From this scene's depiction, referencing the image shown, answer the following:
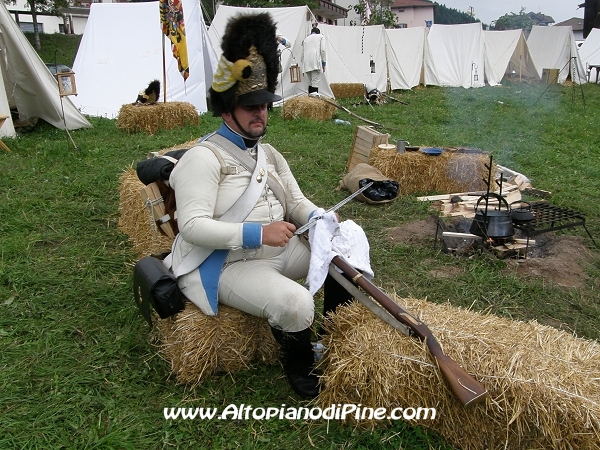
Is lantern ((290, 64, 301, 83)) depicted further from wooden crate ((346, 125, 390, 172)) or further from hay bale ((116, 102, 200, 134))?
wooden crate ((346, 125, 390, 172))

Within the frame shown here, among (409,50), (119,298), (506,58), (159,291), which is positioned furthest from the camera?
(506,58)

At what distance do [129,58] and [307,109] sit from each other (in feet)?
13.9

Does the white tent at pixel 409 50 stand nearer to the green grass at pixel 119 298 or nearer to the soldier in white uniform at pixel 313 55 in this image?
the soldier in white uniform at pixel 313 55

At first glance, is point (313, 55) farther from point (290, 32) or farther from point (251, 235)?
point (251, 235)

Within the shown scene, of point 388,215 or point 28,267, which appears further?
point 388,215

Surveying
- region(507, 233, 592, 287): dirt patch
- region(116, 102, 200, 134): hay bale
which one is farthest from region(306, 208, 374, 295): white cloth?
region(116, 102, 200, 134): hay bale

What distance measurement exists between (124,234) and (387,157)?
3.21m

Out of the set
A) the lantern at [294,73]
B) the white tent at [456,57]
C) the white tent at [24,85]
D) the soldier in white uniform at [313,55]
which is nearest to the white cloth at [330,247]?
the white tent at [24,85]

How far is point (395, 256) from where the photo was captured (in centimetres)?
419

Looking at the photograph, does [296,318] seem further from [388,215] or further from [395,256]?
[388,215]

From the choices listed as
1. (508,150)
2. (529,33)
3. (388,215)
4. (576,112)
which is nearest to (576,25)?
(529,33)

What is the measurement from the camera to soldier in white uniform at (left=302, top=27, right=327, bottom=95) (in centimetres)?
1259

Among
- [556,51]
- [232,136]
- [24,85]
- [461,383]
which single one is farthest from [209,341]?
[556,51]

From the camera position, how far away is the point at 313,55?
1261 centimetres
